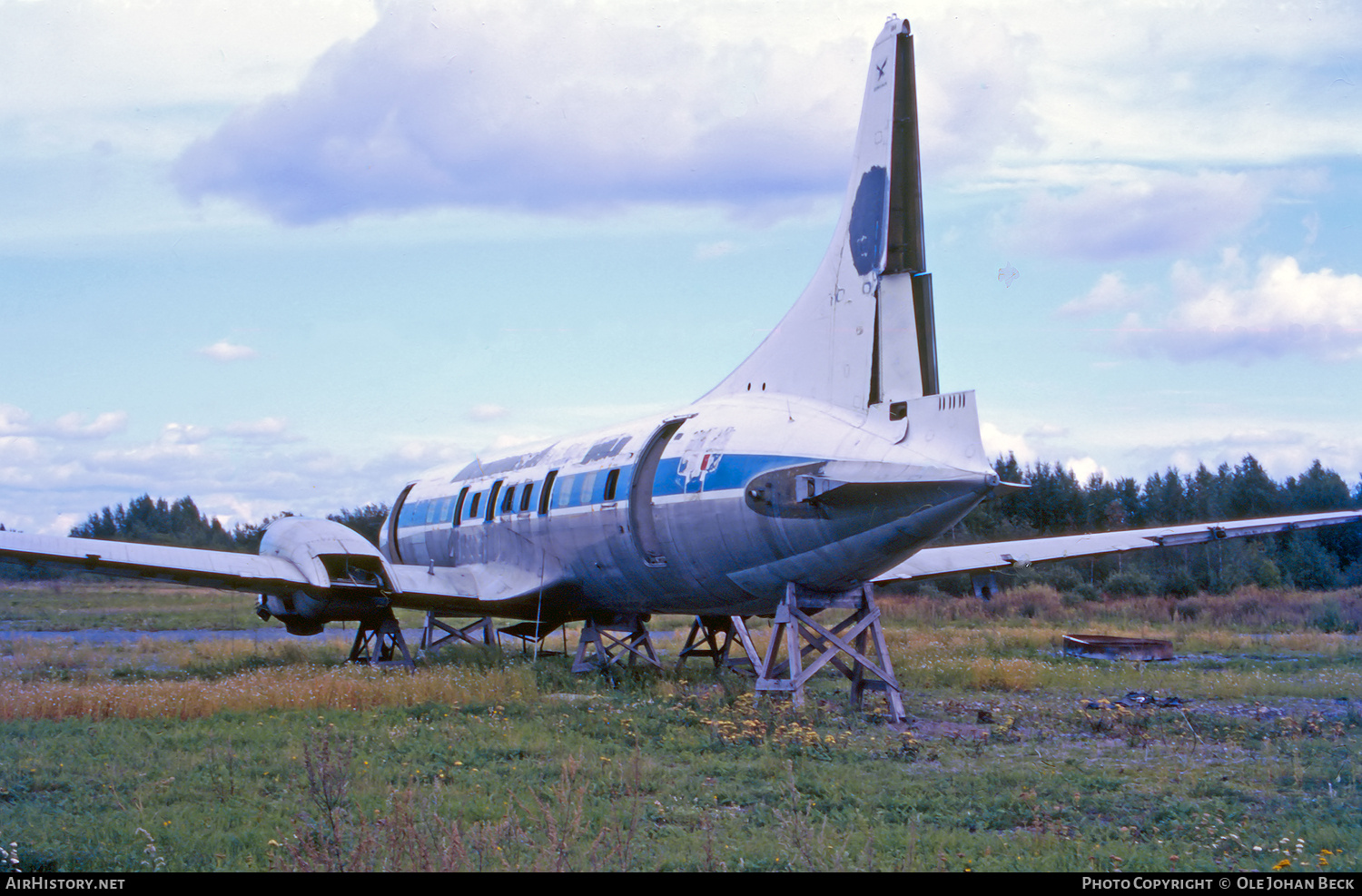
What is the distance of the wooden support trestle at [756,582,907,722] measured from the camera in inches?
519

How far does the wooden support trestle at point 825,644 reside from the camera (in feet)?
43.3

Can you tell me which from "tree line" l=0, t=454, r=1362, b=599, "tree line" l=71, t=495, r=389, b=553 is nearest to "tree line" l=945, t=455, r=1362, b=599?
"tree line" l=0, t=454, r=1362, b=599

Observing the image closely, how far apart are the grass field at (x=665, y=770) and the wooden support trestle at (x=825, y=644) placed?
0.33 metres

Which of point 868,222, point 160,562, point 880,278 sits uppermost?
point 868,222

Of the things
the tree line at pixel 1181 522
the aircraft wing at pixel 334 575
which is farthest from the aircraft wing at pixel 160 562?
the tree line at pixel 1181 522

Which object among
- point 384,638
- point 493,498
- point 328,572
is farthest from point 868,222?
point 384,638

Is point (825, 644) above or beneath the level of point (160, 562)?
beneath

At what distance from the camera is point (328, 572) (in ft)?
58.1

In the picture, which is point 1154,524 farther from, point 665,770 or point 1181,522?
point 665,770

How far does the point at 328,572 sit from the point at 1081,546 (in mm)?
12482

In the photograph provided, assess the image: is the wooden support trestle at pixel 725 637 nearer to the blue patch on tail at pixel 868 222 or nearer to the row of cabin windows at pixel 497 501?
the row of cabin windows at pixel 497 501

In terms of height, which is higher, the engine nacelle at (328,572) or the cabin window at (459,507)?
the cabin window at (459,507)

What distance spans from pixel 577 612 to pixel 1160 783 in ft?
37.8

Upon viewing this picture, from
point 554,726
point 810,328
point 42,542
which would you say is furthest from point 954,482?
point 42,542
